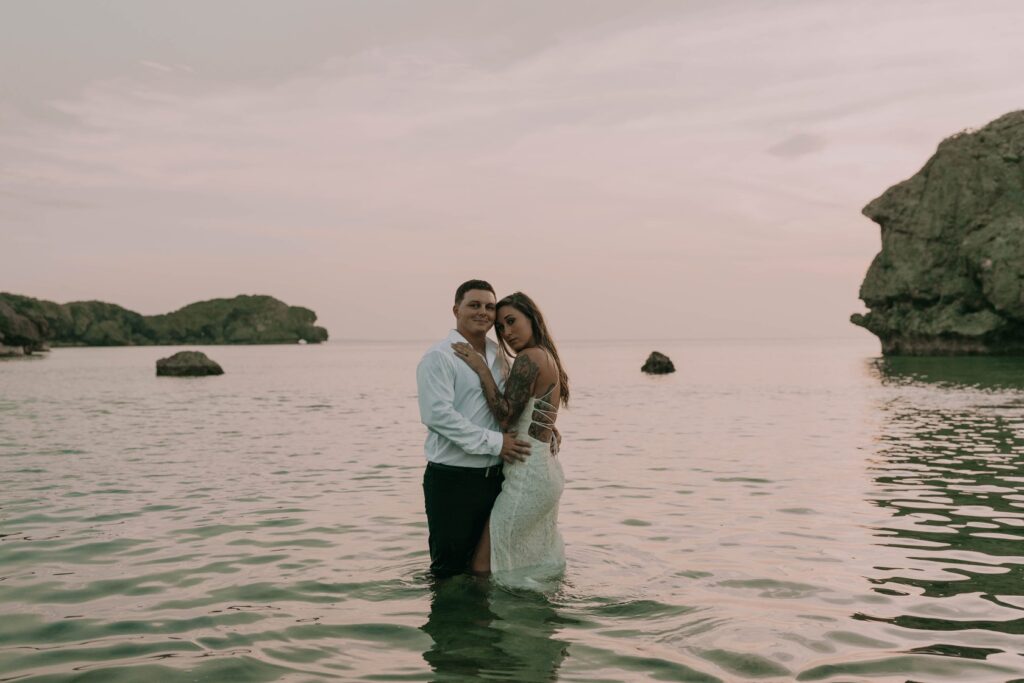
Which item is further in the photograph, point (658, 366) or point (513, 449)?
point (658, 366)

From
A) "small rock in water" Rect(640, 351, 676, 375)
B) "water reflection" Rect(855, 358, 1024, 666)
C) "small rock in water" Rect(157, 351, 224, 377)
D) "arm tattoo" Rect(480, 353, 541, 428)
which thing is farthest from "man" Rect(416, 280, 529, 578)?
"small rock in water" Rect(640, 351, 676, 375)

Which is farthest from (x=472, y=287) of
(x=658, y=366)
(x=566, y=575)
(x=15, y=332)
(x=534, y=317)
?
(x=15, y=332)

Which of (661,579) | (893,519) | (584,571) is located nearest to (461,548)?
(584,571)

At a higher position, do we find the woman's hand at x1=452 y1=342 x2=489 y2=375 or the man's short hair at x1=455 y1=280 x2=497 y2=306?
the man's short hair at x1=455 y1=280 x2=497 y2=306

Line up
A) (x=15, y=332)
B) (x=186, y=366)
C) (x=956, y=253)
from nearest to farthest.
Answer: (x=186, y=366)
(x=956, y=253)
(x=15, y=332)

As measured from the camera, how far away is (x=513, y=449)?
711 centimetres

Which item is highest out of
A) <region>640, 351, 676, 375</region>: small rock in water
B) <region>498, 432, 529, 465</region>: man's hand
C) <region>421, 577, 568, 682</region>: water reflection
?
<region>498, 432, 529, 465</region>: man's hand

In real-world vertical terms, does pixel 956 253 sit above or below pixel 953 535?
above

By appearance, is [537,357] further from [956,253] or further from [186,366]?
[956,253]

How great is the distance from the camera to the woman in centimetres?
704

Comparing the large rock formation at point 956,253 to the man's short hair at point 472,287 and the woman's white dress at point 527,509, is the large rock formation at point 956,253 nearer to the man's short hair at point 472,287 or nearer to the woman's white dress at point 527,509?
the woman's white dress at point 527,509

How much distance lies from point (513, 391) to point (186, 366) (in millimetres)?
61234

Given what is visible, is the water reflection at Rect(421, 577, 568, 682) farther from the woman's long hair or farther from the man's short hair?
the man's short hair

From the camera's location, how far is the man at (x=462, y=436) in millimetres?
6926
